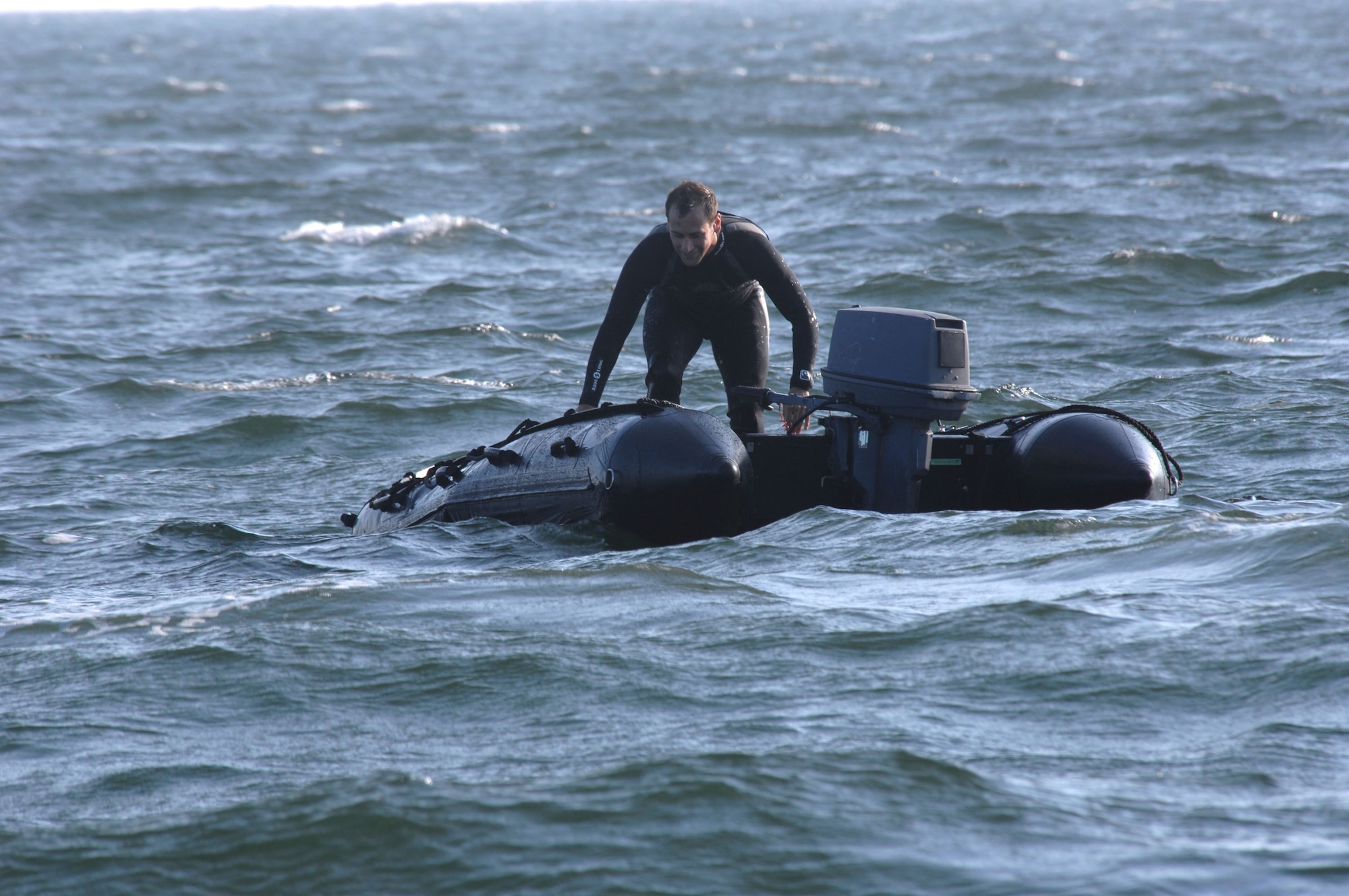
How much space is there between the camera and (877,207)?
64.7ft

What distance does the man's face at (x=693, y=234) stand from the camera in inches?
276

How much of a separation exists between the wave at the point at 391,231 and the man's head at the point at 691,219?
1251cm

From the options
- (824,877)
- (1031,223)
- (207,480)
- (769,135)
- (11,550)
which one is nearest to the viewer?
(824,877)

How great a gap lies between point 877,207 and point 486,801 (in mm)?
16278

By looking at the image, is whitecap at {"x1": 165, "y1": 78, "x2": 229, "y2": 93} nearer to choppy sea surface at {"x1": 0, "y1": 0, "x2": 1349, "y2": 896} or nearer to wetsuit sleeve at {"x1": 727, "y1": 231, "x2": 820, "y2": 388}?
choppy sea surface at {"x1": 0, "y1": 0, "x2": 1349, "y2": 896}

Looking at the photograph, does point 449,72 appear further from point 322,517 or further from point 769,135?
point 322,517

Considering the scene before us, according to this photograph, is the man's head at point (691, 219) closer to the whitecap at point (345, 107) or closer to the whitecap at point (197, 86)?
the whitecap at point (345, 107)

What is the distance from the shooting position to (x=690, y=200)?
6969 mm

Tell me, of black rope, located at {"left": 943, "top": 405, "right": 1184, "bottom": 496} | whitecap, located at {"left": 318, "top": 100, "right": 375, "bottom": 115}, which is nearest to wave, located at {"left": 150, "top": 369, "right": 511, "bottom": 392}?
black rope, located at {"left": 943, "top": 405, "right": 1184, "bottom": 496}

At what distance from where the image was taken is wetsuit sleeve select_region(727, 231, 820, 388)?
24.2ft

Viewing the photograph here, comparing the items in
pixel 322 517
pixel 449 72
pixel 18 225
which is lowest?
pixel 322 517

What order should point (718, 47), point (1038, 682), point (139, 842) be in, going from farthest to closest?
point (718, 47)
point (1038, 682)
point (139, 842)

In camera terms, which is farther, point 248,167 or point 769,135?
point 769,135

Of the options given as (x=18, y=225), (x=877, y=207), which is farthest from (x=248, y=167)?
(x=877, y=207)
